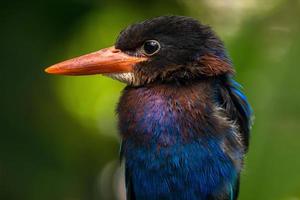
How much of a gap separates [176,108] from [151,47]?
12.0 inches

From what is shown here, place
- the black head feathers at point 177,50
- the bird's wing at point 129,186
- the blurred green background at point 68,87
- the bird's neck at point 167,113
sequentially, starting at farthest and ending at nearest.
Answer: the blurred green background at point 68,87 → the bird's wing at point 129,186 → the black head feathers at point 177,50 → the bird's neck at point 167,113

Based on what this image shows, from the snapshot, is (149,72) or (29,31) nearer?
(149,72)

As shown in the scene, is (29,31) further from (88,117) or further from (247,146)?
(247,146)

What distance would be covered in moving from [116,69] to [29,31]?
3.30 feet

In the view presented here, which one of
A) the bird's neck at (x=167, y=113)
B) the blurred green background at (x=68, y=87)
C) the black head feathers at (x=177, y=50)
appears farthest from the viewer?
the blurred green background at (x=68, y=87)

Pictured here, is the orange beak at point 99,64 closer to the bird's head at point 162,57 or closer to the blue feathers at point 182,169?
the bird's head at point 162,57

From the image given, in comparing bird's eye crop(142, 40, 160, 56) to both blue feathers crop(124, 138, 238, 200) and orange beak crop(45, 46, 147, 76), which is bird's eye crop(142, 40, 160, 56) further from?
blue feathers crop(124, 138, 238, 200)

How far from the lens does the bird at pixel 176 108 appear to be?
3205 millimetres

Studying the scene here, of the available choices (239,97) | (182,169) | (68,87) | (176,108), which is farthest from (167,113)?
(68,87)

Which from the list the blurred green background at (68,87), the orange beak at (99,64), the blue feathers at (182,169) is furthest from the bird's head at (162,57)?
the blue feathers at (182,169)

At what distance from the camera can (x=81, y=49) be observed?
442 centimetres

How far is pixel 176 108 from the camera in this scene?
3.23 meters

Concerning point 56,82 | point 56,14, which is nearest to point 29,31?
point 56,14

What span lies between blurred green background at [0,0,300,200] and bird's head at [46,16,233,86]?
0.11 metres
